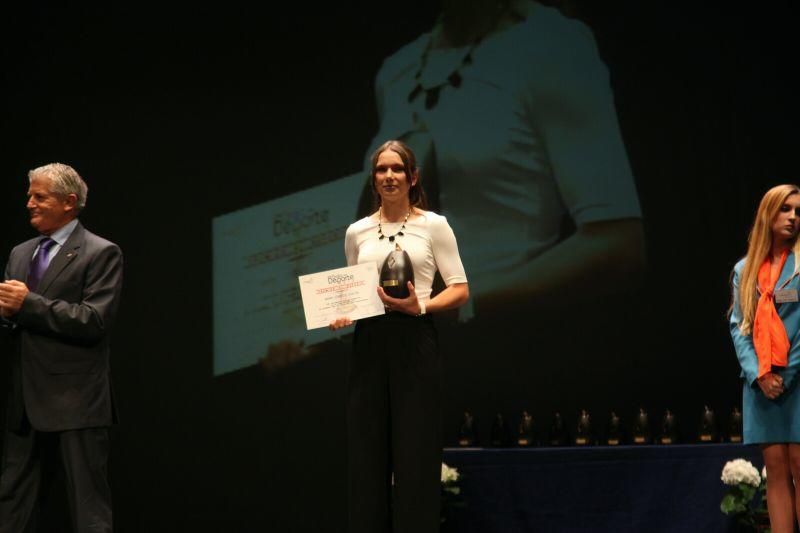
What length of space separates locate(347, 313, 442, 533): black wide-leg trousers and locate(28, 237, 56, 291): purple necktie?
1.24 metres

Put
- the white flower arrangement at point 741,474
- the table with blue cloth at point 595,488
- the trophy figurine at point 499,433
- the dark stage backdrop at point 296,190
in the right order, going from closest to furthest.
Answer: the white flower arrangement at point 741,474
the table with blue cloth at point 595,488
the trophy figurine at point 499,433
the dark stage backdrop at point 296,190

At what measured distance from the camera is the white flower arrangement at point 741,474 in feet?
14.0

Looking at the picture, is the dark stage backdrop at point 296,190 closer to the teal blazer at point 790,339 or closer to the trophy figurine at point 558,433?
the trophy figurine at point 558,433

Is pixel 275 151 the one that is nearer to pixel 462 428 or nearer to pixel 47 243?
pixel 462 428

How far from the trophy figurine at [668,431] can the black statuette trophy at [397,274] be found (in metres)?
2.62

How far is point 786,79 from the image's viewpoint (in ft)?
18.6

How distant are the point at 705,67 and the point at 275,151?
2.63 meters

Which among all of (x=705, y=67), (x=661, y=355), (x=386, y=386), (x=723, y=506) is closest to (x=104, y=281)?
(x=386, y=386)

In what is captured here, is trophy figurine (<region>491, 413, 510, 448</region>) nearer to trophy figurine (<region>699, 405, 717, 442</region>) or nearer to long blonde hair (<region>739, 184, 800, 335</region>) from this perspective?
trophy figurine (<region>699, 405, 717, 442</region>)

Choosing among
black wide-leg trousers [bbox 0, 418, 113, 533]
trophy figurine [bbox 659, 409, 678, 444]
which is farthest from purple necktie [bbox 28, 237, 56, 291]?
trophy figurine [bbox 659, 409, 678, 444]

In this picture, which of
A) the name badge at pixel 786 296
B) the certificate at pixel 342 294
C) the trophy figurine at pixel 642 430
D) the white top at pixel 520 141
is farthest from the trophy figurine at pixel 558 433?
the certificate at pixel 342 294

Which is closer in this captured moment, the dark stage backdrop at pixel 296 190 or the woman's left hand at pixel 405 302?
the woman's left hand at pixel 405 302

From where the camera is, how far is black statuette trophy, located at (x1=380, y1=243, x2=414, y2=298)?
9.96ft

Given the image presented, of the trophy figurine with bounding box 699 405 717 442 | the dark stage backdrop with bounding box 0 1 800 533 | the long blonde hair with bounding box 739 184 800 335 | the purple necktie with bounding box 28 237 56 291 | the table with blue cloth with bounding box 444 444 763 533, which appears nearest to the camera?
the purple necktie with bounding box 28 237 56 291
